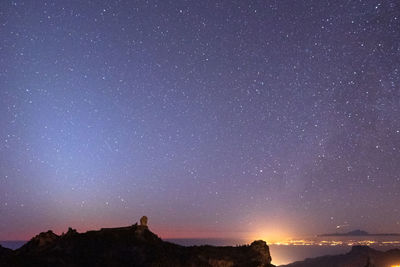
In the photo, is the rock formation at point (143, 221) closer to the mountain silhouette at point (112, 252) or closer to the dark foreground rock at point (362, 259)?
the mountain silhouette at point (112, 252)

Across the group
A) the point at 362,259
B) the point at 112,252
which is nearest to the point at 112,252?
the point at 112,252

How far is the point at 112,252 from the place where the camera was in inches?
1534

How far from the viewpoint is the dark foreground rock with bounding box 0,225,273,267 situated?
3634 centimetres

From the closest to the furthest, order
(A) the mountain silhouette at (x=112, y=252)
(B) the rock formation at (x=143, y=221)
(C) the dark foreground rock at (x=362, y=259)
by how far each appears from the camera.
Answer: (A) the mountain silhouette at (x=112, y=252) < (B) the rock formation at (x=143, y=221) < (C) the dark foreground rock at (x=362, y=259)

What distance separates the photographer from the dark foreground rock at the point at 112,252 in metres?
36.3

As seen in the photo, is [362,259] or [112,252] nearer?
[112,252]

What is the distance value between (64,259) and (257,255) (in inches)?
960

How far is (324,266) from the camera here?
157 meters

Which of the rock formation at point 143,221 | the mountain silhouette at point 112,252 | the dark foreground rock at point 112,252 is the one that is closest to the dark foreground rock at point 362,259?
the mountain silhouette at point 112,252

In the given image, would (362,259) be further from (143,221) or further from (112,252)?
(112,252)

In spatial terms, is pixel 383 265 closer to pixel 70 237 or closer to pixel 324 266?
pixel 324 266

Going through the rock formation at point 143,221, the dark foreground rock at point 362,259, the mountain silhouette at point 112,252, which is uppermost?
the rock formation at point 143,221

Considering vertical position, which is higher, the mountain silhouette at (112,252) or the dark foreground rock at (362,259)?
the mountain silhouette at (112,252)

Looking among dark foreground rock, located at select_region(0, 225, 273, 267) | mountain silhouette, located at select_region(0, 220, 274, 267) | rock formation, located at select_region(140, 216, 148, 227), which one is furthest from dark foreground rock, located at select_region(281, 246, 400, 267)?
rock formation, located at select_region(140, 216, 148, 227)
